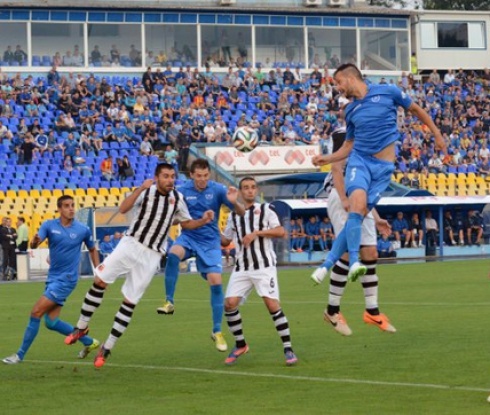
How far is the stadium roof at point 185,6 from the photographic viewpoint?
5328 cm

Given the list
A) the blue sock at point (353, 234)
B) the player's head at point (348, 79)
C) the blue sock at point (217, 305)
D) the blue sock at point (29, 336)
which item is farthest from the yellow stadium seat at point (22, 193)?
the blue sock at point (353, 234)

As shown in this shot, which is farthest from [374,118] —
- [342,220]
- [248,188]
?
[248,188]

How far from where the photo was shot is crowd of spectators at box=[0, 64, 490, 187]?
149ft

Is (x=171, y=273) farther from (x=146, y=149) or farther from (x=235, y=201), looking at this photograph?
(x=146, y=149)

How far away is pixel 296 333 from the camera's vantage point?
56.1ft

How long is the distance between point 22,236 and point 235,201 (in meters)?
23.1

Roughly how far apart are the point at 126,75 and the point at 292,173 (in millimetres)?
11039

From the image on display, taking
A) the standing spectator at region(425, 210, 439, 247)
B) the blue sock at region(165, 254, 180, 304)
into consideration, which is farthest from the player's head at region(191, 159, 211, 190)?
the standing spectator at region(425, 210, 439, 247)

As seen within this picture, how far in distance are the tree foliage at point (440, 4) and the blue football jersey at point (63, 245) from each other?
80.3m

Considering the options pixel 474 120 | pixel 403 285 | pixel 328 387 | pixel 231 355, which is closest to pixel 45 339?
pixel 231 355

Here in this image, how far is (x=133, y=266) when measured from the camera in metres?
13.8

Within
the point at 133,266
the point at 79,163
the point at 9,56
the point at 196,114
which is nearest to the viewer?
the point at 133,266

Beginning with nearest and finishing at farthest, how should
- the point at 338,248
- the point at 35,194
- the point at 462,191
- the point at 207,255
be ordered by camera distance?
1. the point at 338,248
2. the point at 207,255
3. the point at 35,194
4. the point at 462,191

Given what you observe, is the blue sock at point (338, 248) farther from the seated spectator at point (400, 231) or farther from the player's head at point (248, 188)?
the seated spectator at point (400, 231)
